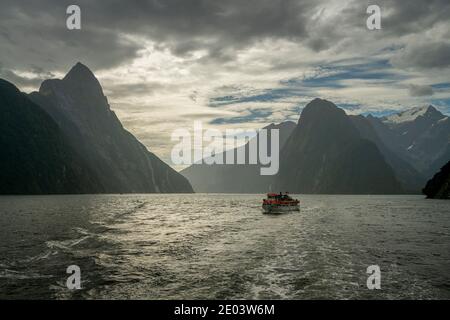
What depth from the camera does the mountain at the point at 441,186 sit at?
170 metres

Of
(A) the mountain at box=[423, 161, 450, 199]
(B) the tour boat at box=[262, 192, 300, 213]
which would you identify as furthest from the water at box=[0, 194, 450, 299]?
(A) the mountain at box=[423, 161, 450, 199]

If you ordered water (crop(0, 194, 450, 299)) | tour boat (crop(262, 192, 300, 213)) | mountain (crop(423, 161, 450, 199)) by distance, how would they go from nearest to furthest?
water (crop(0, 194, 450, 299)) → tour boat (crop(262, 192, 300, 213)) → mountain (crop(423, 161, 450, 199))

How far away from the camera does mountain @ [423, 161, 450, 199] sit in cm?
17012

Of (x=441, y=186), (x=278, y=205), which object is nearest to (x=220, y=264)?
(x=278, y=205)

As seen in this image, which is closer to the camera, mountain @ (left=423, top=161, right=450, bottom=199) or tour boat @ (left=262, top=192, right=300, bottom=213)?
tour boat @ (left=262, top=192, right=300, bottom=213)

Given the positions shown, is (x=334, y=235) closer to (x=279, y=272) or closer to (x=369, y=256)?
(x=369, y=256)

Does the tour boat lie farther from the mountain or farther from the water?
the mountain

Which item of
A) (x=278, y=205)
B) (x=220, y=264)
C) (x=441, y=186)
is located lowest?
(x=278, y=205)

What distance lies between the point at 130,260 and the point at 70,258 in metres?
4.90

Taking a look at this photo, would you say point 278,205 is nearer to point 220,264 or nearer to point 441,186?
point 220,264

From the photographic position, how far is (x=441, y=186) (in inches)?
6959

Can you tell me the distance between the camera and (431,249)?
34156mm
